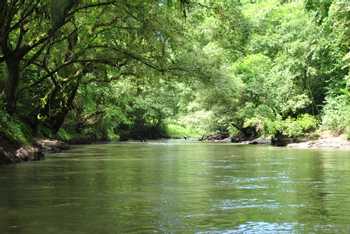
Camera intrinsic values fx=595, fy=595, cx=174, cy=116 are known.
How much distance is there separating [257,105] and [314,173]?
103 ft

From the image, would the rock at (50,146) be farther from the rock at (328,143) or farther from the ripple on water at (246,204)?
the ripple on water at (246,204)

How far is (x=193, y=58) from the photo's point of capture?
25.5 meters

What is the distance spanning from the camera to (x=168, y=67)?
24.4m

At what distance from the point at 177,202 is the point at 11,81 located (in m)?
13.5

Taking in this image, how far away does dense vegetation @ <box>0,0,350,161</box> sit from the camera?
1942 cm

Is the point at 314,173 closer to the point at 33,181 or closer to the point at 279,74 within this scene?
the point at 33,181

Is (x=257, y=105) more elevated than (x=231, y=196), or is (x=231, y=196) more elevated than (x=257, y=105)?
(x=257, y=105)

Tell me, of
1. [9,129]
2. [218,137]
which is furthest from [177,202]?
[218,137]

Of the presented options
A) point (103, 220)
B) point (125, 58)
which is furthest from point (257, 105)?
point (103, 220)

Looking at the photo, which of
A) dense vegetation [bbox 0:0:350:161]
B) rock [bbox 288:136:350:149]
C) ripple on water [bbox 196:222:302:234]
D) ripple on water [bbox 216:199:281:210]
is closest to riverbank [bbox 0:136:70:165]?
dense vegetation [bbox 0:0:350:161]

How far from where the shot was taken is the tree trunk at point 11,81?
66.8 feet

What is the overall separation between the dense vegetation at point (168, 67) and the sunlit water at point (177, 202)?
3.93 metres

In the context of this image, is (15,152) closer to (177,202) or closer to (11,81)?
(11,81)

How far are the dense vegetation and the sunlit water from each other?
393 centimetres
